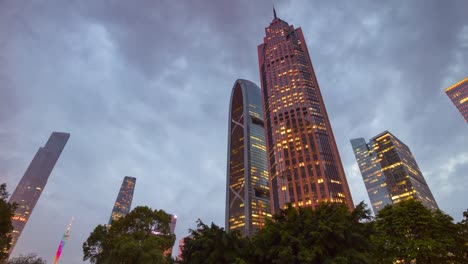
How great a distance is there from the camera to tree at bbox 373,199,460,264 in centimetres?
2725

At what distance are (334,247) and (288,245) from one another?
11.0 ft

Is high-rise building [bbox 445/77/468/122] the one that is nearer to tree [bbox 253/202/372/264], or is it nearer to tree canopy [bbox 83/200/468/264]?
tree canopy [bbox 83/200/468/264]

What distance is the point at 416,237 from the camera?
29.0m

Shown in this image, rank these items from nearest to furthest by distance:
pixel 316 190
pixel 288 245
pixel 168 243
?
pixel 288 245
pixel 168 243
pixel 316 190

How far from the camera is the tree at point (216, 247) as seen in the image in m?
19.0

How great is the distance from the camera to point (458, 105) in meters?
185

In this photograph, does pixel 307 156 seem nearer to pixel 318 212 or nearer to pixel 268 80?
pixel 268 80

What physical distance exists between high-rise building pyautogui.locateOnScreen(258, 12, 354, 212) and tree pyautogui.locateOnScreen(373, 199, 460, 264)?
74977 mm

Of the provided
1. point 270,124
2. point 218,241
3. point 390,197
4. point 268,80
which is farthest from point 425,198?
point 218,241

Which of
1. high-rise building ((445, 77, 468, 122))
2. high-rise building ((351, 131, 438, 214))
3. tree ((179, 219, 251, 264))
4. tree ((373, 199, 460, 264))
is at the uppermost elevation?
high-rise building ((445, 77, 468, 122))

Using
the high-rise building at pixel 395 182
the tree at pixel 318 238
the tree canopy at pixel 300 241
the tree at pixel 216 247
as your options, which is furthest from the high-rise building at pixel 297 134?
the tree at pixel 216 247

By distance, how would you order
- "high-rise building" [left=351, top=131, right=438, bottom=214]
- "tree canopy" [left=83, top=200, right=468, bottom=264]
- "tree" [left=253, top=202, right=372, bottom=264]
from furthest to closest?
"high-rise building" [left=351, top=131, right=438, bottom=214], "tree canopy" [left=83, top=200, right=468, bottom=264], "tree" [left=253, top=202, right=372, bottom=264]

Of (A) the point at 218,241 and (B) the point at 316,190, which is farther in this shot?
(B) the point at 316,190

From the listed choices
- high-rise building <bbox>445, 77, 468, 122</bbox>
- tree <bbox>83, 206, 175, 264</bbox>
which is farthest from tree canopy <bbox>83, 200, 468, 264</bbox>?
high-rise building <bbox>445, 77, 468, 122</bbox>
